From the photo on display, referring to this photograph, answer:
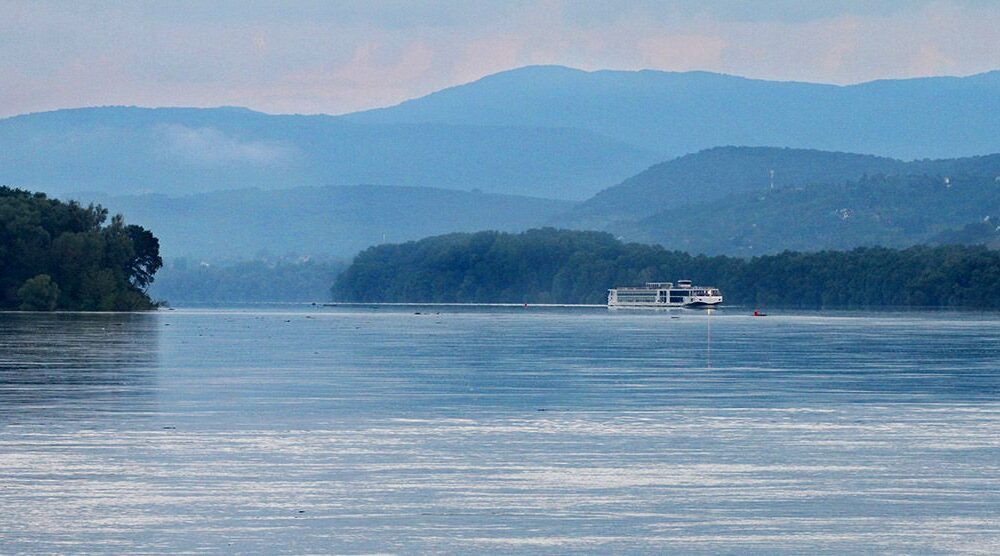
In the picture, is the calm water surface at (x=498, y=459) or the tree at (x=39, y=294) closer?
the calm water surface at (x=498, y=459)

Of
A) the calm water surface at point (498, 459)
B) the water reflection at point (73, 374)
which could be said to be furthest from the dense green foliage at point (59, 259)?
the calm water surface at point (498, 459)

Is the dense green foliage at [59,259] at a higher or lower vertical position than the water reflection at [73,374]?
higher

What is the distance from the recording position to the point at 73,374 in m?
51.4

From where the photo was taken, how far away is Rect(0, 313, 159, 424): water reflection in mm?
38906

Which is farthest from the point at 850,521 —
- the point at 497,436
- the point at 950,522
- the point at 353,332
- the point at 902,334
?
the point at 353,332

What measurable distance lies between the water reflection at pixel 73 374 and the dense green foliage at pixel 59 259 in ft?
244

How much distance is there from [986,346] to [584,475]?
55402 mm

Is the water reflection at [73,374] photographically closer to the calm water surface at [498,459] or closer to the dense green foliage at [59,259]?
the calm water surface at [498,459]

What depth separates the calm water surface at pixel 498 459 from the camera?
70.7 ft

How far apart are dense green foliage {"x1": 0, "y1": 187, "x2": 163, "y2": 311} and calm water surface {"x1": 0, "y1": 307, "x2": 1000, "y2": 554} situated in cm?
11029

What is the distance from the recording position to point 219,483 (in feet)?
84.4

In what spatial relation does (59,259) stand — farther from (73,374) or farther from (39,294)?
(73,374)

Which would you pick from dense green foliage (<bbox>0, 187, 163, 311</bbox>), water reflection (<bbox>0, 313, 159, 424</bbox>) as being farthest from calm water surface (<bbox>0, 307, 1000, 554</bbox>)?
dense green foliage (<bbox>0, 187, 163, 311</bbox>)

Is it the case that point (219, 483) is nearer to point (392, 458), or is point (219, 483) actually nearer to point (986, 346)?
point (392, 458)
